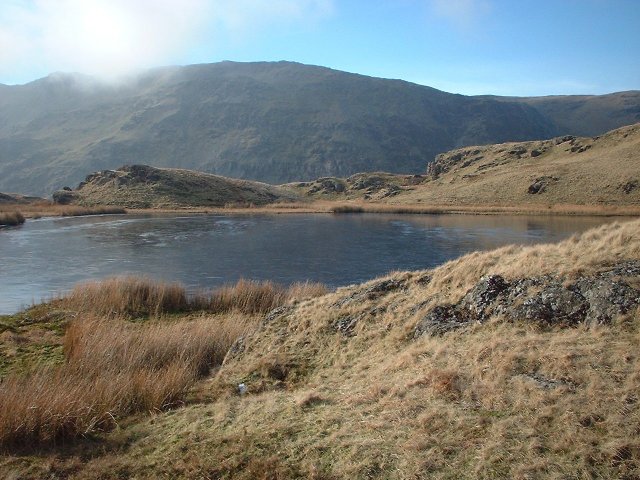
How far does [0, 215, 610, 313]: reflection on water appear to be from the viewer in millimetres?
32344

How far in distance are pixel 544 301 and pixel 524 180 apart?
9091cm

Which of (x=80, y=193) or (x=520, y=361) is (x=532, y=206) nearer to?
(x=520, y=361)

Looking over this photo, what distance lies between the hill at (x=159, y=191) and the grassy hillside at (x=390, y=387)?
90.3 meters

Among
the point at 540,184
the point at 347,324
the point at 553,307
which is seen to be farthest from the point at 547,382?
the point at 540,184

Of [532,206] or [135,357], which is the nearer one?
[135,357]

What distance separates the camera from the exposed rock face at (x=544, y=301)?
32.0ft

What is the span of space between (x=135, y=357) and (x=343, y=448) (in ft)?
25.3

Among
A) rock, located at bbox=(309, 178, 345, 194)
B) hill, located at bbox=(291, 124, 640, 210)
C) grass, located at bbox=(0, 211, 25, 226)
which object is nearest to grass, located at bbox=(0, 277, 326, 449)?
grass, located at bbox=(0, 211, 25, 226)

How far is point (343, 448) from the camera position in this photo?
717 cm

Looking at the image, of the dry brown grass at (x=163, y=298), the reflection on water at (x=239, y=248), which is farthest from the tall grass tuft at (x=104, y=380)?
the reflection on water at (x=239, y=248)

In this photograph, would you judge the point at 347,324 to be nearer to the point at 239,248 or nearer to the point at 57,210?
the point at 239,248

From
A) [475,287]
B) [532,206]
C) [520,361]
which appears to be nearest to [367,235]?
[532,206]

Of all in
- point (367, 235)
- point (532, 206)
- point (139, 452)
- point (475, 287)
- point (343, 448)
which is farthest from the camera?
point (532, 206)

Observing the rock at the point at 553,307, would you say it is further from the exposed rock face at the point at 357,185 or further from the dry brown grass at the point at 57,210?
the exposed rock face at the point at 357,185
